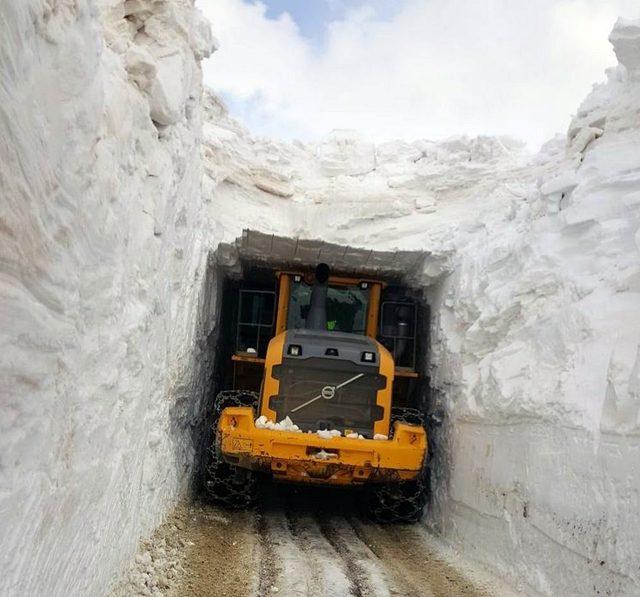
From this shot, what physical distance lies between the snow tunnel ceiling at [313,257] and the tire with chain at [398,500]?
2.34m

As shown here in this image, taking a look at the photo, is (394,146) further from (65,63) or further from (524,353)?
(65,63)

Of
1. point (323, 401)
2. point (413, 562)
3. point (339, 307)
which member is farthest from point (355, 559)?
point (339, 307)

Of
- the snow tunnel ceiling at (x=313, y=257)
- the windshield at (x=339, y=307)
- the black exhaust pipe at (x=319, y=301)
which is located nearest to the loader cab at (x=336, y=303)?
the windshield at (x=339, y=307)

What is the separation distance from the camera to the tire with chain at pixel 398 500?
7832mm

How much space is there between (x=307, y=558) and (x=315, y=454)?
1.24 m

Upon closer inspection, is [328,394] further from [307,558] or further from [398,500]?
[307,558]

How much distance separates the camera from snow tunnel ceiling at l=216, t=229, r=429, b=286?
8.78 m

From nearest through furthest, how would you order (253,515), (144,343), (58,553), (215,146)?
(58,553) < (144,343) < (253,515) < (215,146)

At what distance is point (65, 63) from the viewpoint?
8.79ft

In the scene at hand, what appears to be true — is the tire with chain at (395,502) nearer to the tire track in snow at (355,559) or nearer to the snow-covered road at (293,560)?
the snow-covered road at (293,560)

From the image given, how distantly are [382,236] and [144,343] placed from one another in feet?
16.1

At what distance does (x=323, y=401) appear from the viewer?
7.82 metres

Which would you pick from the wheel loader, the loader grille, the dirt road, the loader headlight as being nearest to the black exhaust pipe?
the wheel loader

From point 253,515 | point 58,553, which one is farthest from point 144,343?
point 253,515
